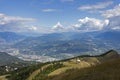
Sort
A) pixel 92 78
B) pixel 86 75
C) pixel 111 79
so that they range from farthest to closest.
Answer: pixel 86 75 → pixel 92 78 → pixel 111 79

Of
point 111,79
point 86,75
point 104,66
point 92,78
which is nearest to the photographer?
point 111,79

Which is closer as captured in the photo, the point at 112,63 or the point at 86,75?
the point at 86,75

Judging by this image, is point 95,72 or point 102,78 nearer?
point 102,78

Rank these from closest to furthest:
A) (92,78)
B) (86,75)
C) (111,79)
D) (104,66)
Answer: (111,79), (92,78), (86,75), (104,66)

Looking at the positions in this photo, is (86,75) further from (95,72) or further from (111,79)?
(111,79)

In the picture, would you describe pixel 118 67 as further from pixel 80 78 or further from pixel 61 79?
pixel 61 79

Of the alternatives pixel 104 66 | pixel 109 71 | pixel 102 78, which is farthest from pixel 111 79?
pixel 104 66

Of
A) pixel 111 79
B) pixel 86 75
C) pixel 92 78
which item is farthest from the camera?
pixel 86 75

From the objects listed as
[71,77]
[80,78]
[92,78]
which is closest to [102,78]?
[92,78]

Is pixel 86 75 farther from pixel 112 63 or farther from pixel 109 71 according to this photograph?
pixel 112 63
